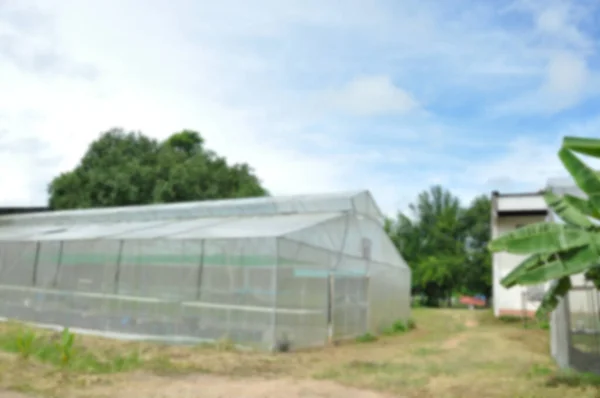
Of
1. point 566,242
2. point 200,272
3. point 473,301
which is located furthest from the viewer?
point 473,301

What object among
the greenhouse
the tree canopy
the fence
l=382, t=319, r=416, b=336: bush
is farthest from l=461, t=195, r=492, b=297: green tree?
the fence

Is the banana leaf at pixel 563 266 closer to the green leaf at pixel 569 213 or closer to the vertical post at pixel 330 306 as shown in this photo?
the green leaf at pixel 569 213

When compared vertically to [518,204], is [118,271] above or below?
below

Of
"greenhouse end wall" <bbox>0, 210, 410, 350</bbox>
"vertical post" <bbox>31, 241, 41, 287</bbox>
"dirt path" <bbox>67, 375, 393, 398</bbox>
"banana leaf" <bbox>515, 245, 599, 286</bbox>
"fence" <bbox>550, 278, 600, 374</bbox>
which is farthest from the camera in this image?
"vertical post" <bbox>31, 241, 41, 287</bbox>

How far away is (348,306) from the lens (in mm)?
14930

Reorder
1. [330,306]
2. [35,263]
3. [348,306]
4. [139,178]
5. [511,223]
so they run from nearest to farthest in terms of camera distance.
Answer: [330,306]
[348,306]
[35,263]
[511,223]
[139,178]

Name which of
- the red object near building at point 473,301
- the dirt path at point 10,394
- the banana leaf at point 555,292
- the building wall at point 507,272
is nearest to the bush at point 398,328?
the building wall at point 507,272

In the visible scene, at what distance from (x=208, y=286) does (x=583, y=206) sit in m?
7.95

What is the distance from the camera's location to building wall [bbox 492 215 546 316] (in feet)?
80.0

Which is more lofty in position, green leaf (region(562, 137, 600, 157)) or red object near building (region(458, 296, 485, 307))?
green leaf (region(562, 137, 600, 157))

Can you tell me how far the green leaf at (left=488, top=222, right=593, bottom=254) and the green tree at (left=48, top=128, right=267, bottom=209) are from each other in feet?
88.5

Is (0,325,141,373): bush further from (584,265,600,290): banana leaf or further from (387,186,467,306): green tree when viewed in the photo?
(387,186,467,306): green tree

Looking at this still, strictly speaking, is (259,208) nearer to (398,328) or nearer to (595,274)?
(398,328)

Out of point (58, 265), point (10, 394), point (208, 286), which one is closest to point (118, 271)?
point (58, 265)
